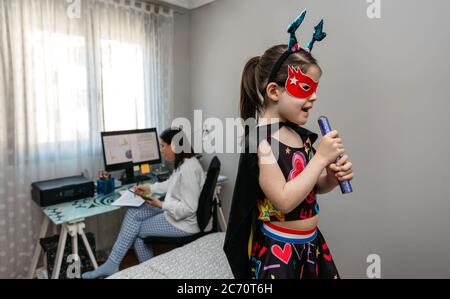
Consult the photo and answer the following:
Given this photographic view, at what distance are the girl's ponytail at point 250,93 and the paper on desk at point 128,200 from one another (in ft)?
4.51

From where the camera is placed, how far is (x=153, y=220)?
82.4 inches

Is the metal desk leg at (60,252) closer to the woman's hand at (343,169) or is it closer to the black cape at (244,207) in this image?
the black cape at (244,207)

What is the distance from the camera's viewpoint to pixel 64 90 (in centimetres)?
227

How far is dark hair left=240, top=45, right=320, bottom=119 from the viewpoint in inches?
34.5

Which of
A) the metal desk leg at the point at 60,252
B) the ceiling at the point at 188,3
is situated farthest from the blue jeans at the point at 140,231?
the ceiling at the point at 188,3

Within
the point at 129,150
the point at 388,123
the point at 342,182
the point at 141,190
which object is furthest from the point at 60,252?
the point at 388,123

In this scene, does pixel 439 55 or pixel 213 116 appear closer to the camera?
pixel 439 55

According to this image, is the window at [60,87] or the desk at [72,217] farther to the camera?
the window at [60,87]

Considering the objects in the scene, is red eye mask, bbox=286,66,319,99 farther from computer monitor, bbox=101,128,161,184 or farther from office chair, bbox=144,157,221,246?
computer monitor, bbox=101,128,161,184

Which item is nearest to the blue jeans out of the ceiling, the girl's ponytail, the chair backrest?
the chair backrest

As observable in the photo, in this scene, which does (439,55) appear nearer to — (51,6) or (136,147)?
(136,147)

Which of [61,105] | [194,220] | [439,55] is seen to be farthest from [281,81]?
[61,105]

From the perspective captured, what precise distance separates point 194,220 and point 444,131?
157 cm

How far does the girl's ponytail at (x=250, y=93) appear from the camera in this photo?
97 cm
